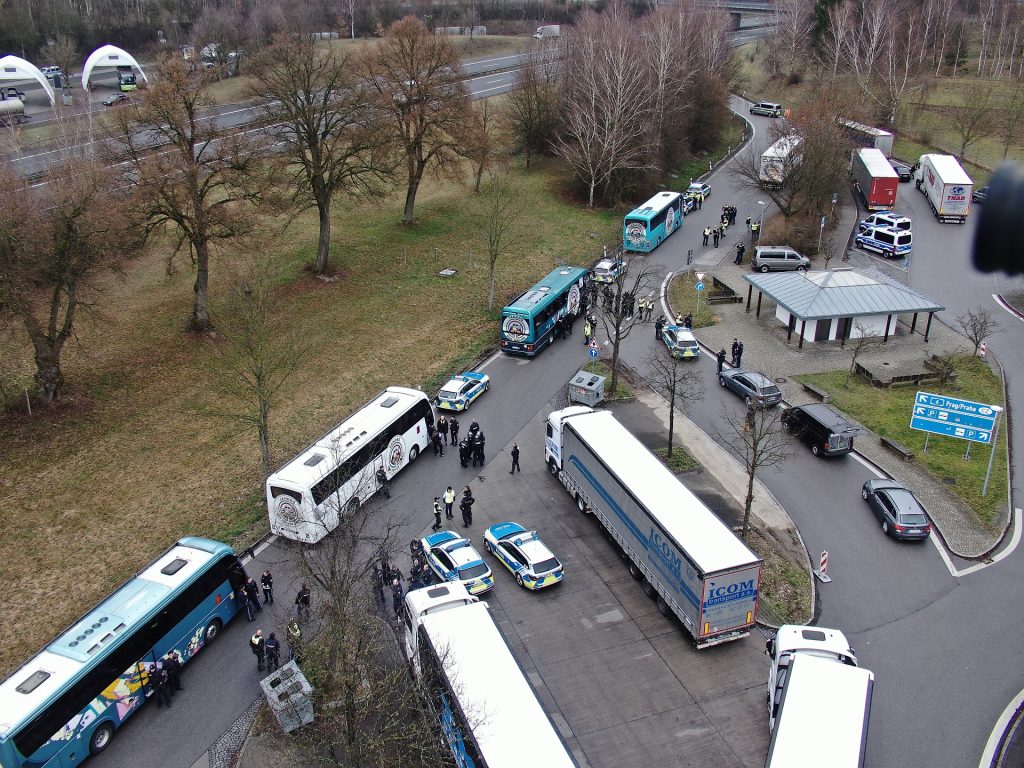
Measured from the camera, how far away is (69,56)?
86562 mm

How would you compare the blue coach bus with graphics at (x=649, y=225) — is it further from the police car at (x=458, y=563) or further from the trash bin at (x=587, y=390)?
the police car at (x=458, y=563)

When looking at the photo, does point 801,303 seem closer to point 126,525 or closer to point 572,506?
point 572,506

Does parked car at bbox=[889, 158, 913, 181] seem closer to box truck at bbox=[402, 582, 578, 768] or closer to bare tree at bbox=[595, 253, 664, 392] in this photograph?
bare tree at bbox=[595, 253, 664, 392]

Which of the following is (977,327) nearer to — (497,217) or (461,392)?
(461,392)

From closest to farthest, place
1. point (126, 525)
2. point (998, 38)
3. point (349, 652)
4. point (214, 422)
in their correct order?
point (349, 652), point (126, 525), point (214, 422), point (998, 38)

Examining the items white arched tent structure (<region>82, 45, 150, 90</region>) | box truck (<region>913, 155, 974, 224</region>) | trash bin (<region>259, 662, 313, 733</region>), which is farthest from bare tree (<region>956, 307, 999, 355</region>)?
white arched tent structure (<region>82, 45, 150, 90</region>)

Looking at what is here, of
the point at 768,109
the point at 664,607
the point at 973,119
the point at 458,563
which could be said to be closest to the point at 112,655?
the point at 458,563

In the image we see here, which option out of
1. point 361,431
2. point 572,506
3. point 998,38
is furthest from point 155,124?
point 998,38

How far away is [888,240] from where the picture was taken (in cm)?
5600

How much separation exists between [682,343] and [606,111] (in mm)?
28492

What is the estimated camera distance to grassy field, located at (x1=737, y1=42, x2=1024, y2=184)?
77.1m

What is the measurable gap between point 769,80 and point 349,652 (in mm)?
109601

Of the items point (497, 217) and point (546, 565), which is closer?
point (546, 565)

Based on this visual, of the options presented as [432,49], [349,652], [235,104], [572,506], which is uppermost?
[432,49]
